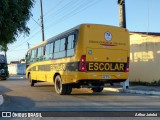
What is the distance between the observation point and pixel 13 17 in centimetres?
1617

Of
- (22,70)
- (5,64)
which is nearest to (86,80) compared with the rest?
(5,64)

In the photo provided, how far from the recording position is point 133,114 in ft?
36.2

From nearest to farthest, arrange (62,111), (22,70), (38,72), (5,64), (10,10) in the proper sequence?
(62,111)
(10,10)
(38,72)
(5,64)
(22,70)

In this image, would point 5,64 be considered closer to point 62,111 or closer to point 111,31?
point 111,31

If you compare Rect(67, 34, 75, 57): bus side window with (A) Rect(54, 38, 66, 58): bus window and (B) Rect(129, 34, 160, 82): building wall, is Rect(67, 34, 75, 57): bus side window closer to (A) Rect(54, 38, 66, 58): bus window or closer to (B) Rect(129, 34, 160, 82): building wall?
(A) Rect(54, 38, 66, 58): bus window

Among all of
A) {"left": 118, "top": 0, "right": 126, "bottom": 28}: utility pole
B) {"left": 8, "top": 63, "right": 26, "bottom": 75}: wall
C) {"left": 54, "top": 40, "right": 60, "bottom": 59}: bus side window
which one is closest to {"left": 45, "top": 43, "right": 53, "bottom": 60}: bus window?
{"left": 54, "top": 40, "right": 60, "bottom": 59}: bus side window

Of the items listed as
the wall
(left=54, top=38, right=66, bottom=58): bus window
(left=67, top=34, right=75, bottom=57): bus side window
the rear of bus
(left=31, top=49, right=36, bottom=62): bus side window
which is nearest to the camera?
the rear of bus

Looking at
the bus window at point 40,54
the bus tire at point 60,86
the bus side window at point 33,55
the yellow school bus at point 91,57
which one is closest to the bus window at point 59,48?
the yellow school bus at point 91,57

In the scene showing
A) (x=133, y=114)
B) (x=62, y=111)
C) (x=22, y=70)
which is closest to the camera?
(x=133, y=114)

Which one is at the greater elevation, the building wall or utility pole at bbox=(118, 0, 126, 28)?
utility pole at bbox=(118, 0, 126, 28)

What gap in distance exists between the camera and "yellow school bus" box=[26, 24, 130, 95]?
16.4 meters

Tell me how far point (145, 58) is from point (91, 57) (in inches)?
303

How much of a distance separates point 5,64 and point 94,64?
86.1 ft

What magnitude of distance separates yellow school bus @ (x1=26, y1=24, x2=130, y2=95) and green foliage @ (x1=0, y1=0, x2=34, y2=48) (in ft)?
7.16
